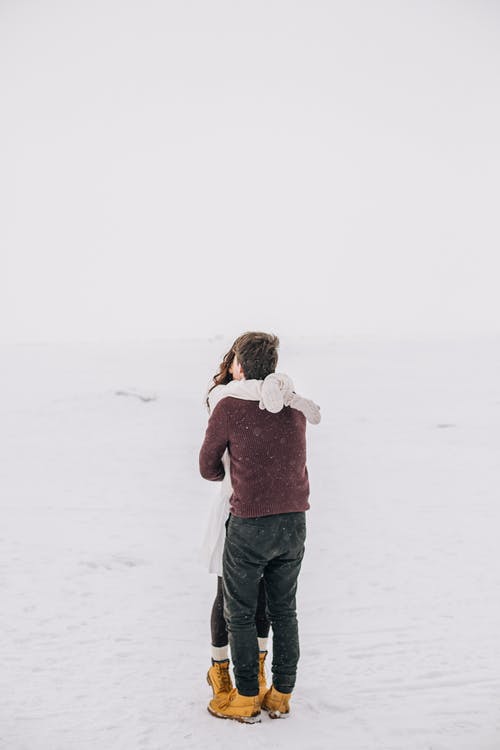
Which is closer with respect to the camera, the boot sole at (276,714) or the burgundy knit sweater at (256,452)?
the burgundy knit sweater at (256,452)

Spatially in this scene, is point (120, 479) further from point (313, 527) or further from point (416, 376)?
point (416, 376)

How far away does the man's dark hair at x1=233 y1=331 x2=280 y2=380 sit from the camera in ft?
10.2

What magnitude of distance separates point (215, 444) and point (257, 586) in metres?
0.78

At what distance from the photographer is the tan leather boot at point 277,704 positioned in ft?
10.9

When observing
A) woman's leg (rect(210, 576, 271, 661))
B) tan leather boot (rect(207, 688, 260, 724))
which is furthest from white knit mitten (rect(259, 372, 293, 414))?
tan leather boot (rect(207, 688, 260, 724))

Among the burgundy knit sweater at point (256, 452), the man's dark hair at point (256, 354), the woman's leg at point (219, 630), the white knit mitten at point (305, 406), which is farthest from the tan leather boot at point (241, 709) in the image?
the man's dark hair at point (256, 354)

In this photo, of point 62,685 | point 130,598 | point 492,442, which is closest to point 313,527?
point 130,598

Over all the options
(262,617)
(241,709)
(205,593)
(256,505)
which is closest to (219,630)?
(262,617)

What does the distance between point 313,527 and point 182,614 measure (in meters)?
3.43

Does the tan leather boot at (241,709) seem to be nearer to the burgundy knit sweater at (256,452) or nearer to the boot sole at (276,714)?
the boot sole at (276,714)

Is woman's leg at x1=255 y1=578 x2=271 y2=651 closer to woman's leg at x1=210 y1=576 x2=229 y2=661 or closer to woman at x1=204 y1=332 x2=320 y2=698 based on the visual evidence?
woman at x1=204 y1=332 x2=320 y2=698

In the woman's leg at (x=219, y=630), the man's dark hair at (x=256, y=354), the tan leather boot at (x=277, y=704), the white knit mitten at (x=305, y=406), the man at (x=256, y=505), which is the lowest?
the tan leather boot at (x=277, y=704)

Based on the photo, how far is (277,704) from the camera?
3.33 metres

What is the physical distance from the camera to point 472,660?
14.2ft
